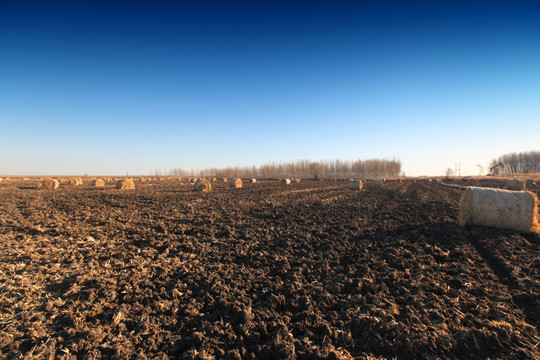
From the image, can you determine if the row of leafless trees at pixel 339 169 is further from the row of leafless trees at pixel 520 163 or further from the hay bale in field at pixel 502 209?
the hay bale in field at pixel 502 209

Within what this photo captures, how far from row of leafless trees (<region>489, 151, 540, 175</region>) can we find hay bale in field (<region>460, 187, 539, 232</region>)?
116 metres

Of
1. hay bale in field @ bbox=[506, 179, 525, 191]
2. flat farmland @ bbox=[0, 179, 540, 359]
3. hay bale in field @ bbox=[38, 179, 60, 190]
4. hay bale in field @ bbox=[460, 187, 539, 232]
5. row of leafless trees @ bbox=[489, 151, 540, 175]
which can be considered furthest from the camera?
row of leafless trees @ bbox=[489, 151, 540, 175]

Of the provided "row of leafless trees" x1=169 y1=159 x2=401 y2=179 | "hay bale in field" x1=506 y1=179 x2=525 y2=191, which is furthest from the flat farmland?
"row of leafless trees" x1=169 y1=159 x2=401 y2=179

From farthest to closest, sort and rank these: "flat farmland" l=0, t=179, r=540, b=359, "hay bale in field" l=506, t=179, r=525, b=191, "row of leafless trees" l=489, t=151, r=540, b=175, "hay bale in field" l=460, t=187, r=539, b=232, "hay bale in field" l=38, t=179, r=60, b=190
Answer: "row of leafless trees" l=489, t=151, r=540, b=175 → "hay bale in field" l=38, t=179, r=60, b=190 → "hay bale in field" l=506, t=179, r=525, b=191 → "hay bale in field" l=460, t=187, r=539, b=232 → "flat farmland" l=0, t=179, r=540, b=359

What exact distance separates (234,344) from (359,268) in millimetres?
3430

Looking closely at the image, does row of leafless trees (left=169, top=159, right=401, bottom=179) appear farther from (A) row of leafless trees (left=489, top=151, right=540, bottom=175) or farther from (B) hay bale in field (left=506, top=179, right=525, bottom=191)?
(B) hay bale in field (left=506, top=179, right=525, bottom=191)

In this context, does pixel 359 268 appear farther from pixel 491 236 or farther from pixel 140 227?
pixel 140 227

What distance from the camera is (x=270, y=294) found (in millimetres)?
4477

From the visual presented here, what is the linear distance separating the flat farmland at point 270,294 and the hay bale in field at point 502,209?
495mm

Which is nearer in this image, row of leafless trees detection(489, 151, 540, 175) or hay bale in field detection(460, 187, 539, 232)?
hay bale in field detection(460, 187, 539, 232)

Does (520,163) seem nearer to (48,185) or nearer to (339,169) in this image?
(339,169)

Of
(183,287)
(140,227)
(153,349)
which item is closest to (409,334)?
(153,349)

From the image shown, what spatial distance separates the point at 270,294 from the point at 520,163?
470ft

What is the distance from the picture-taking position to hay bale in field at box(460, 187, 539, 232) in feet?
26.3
